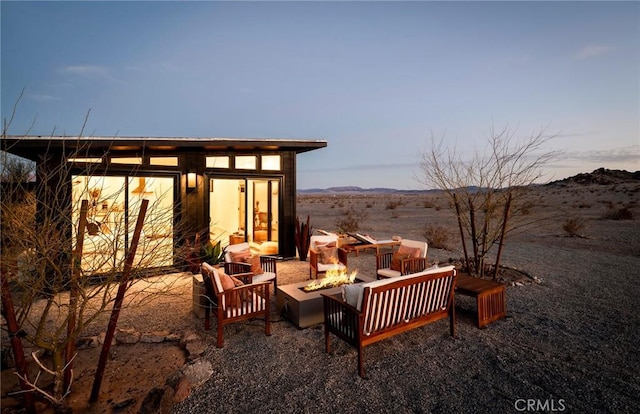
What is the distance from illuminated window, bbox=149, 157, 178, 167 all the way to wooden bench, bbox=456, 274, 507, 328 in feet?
22.5

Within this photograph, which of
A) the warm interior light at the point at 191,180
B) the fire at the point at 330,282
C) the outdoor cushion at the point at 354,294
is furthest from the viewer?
the warm interior light at the point at 191,180

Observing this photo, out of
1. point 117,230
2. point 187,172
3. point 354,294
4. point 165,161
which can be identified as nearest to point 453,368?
point 354,294

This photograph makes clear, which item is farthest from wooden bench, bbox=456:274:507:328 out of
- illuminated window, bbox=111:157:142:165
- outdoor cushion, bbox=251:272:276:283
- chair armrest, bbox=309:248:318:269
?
illuminated window, bbox=111:157:142:165

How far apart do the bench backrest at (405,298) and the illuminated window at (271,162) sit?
20.2ft

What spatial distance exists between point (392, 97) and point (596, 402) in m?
28.1

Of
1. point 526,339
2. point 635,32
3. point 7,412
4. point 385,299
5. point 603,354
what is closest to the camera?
point 7,412

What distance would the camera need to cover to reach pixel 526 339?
399 cm

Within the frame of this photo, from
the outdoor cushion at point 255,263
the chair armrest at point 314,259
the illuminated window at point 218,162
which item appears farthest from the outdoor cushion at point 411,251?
the illuminated window at point 218,162

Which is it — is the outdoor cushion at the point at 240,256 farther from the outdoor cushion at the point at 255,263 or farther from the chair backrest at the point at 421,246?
the chair backrest at the point at 421,246

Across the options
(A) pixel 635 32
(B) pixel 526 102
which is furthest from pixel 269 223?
(A) pixel 635 32

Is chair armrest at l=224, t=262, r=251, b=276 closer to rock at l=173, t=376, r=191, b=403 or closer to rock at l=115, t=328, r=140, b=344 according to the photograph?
rock at l=115, t=328, r=140, b=344

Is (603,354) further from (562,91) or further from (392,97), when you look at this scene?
(392,97)

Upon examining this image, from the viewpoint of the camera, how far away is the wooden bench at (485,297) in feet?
14.1

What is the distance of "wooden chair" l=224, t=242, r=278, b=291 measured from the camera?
204 inches
